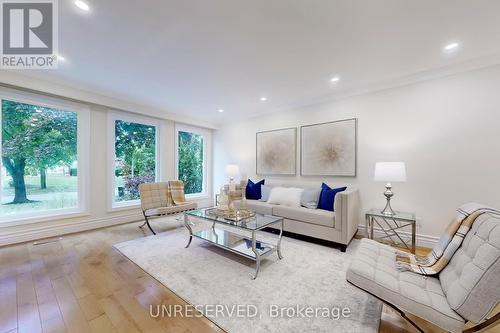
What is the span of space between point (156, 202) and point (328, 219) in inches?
122

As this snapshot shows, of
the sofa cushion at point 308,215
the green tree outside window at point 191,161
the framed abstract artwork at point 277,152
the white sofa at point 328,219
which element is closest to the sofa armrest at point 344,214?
the white sofa at point 328,219

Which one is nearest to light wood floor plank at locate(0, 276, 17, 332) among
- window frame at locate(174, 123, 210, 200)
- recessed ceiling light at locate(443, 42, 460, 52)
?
window frame at locate(174, 123, 210, 200)

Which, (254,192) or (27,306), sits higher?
(254,192)

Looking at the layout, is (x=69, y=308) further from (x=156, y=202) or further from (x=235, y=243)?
(x=156, y=202)

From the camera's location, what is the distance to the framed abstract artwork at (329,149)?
11.4ft

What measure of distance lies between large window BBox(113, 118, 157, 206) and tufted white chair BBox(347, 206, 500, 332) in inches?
177

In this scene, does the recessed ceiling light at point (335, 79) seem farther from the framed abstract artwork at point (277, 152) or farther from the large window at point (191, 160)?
the large window at point (191, 160)

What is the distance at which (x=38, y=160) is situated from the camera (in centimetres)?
325

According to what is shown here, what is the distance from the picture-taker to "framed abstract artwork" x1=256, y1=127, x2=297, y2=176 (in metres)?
4.22

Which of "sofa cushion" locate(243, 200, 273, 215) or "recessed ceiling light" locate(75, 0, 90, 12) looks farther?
"sofa cushion" locate(243, 200, 273, 215)

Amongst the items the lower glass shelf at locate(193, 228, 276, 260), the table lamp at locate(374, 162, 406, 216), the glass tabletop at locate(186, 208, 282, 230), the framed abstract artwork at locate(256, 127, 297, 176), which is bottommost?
the lower glass shelf at locate(193, 228, 276, 260)

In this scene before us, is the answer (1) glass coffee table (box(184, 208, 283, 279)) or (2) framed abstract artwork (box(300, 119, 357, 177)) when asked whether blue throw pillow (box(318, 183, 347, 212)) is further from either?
(1) glass coffee table (box(184, 208, 283, 279))

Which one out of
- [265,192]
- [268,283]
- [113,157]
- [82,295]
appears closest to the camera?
[82,295]

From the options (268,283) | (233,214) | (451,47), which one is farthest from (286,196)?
(451,47)
